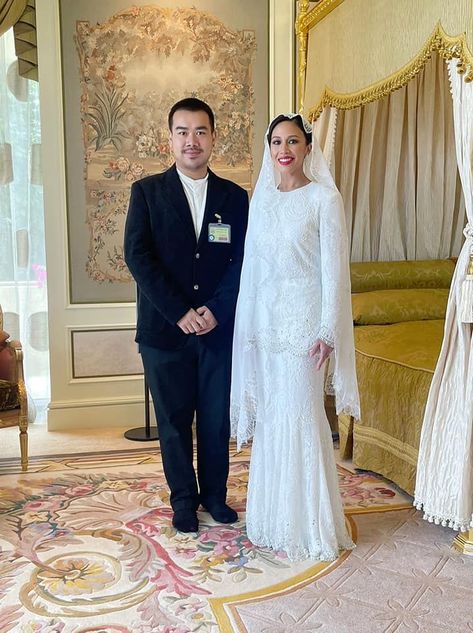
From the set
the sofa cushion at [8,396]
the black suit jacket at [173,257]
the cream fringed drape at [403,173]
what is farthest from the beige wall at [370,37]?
the sofa cushion at [8,396]

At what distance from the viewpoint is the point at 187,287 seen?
2730 millimetres

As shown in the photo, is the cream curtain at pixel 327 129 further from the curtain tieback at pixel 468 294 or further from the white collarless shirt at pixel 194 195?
the curtain tieback at pixel 468 294

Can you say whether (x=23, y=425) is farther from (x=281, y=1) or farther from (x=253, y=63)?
(x=281, y=1)

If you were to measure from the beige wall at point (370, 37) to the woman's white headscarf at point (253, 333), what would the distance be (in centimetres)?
64

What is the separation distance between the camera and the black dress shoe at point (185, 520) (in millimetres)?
2748

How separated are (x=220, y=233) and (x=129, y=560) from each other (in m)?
1.28

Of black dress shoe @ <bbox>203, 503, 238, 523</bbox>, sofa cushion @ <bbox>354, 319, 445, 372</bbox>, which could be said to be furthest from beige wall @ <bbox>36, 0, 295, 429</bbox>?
black dress shoe @ <bbox>203, 503, 238, 523</bbox>

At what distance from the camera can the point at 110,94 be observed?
418 cm

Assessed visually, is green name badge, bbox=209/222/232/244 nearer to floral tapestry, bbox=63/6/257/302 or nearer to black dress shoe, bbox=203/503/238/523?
black dress shoe, bbox=203/503/238/523

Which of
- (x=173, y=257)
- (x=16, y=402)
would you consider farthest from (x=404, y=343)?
(x=16, y=402)

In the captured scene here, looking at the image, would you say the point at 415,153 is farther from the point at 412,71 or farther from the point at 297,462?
the point at 297,462

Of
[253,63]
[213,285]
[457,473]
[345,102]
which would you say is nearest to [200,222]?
[213,285]

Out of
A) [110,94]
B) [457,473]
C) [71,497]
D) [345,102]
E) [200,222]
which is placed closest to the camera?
[457,473]

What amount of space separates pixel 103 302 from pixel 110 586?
228 cm
